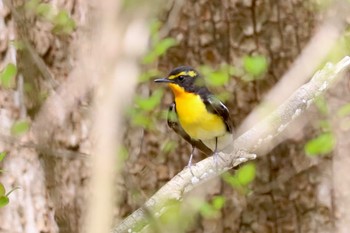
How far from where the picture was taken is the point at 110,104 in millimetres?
2396

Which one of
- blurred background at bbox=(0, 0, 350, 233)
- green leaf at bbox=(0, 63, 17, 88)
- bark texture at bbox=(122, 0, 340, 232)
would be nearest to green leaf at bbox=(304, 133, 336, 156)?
blurred background at bbox=(0, 0, 350, 233)

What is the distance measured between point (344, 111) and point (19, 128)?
197 centimetres

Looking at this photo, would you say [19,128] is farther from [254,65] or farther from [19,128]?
[254,65]

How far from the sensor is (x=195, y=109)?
14.1ft

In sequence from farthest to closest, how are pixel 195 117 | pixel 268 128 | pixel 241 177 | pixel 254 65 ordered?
pixel 241 177
pixel 254 65
pixel 195 117
pixel 268 128

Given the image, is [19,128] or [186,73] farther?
[186,73]

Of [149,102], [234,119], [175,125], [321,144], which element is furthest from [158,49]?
[321,144]

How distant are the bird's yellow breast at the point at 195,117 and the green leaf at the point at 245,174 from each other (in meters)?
0.56

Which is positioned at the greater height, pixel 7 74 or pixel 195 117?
pixel 7 74

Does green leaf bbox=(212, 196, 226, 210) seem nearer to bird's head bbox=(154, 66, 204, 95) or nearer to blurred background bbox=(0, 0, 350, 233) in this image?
blurred background bbox=(0, 0, 350, 233)

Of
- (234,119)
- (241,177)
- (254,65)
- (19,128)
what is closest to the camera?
(19,128)

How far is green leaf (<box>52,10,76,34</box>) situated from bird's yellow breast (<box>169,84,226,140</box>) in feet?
2.45

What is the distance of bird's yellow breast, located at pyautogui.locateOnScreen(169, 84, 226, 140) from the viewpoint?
4289 millimetres

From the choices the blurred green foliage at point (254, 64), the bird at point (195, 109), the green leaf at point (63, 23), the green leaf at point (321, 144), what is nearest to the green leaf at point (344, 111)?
the green leaf at point (321, 144)
